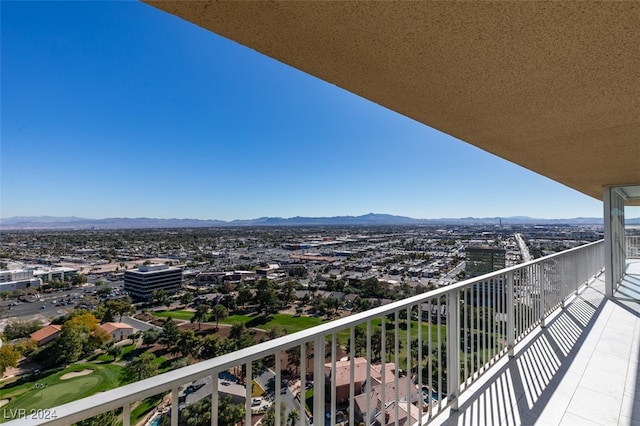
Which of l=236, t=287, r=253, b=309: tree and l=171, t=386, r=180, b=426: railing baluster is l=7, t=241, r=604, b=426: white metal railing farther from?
l=236, t=287, r=253, b=309: tree

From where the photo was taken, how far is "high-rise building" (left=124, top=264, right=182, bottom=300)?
14071 mm

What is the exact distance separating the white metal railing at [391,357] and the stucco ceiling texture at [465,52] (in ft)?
4.14

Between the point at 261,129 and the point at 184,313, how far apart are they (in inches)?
530

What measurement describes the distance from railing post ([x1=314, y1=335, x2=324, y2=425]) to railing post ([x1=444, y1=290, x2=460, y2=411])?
1278 mm

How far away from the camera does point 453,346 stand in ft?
7.00

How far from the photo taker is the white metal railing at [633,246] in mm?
5746

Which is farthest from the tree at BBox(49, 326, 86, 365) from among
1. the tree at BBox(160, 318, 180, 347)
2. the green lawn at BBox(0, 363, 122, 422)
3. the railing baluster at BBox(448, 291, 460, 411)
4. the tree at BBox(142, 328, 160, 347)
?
the railing baluster at BBox(448, 291, 460, 411)

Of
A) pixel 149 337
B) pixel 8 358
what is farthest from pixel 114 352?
pixel 8 358

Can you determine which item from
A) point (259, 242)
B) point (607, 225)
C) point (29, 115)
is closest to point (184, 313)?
point (29, 115)

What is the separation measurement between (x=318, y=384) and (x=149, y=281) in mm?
16031

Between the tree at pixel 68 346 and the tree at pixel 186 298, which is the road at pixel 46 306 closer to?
the tree at pixel 68 346

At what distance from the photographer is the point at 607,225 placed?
5.04 m

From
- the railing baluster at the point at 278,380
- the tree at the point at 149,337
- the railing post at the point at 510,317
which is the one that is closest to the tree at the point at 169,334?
the tree at the point at 149,337

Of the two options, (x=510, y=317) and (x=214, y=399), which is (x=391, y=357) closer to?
(x=510, y=317)
